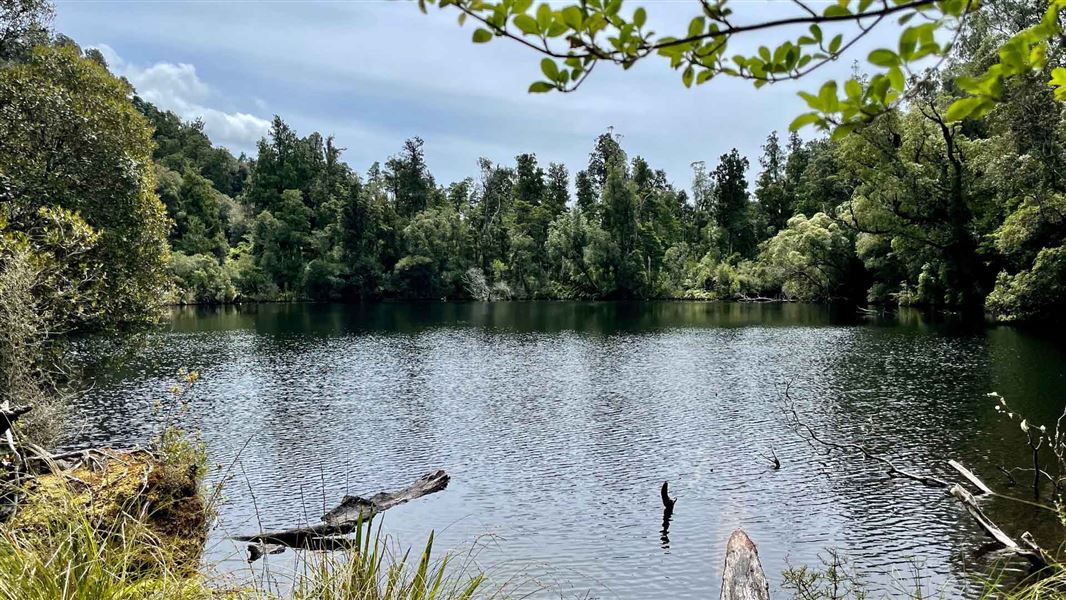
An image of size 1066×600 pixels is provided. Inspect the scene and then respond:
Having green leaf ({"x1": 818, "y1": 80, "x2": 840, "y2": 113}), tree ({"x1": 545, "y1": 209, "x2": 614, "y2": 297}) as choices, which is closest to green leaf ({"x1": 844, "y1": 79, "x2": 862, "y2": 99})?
green leaf ({"x1": 818, "y1": 80, "x2": 840, "y2": 113})

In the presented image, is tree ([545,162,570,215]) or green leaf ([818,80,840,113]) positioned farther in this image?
tree ([545,162,570,215])

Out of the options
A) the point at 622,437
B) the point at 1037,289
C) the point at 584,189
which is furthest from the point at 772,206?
the point at 622,437

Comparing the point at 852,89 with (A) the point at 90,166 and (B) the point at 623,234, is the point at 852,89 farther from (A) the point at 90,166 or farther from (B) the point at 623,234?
(B) the point at 623,234

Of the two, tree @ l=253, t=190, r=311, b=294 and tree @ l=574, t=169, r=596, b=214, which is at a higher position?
tree @ l=574, t=169, r=596, b=214

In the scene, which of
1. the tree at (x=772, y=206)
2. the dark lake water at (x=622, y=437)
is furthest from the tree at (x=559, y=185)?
the dark lake water at (x=622, y=437)

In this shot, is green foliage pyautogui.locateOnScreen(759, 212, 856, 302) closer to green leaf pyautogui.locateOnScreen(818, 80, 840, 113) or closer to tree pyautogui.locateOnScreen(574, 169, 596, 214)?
tree pyautogui.locateOnScreen(574, 169, 596, 214)

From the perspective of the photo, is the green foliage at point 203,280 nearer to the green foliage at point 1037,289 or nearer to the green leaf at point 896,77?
the green foliage at point 1037,289

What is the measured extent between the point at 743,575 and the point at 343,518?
6741 mm

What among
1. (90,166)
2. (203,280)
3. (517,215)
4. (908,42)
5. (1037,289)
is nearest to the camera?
(908,42)

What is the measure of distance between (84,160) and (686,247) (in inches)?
2935

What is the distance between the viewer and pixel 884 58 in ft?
5.85

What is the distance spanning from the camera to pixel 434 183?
311 feet

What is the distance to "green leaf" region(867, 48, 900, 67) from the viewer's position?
1771 millimetres

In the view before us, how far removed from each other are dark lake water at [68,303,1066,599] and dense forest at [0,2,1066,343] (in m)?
4.55
